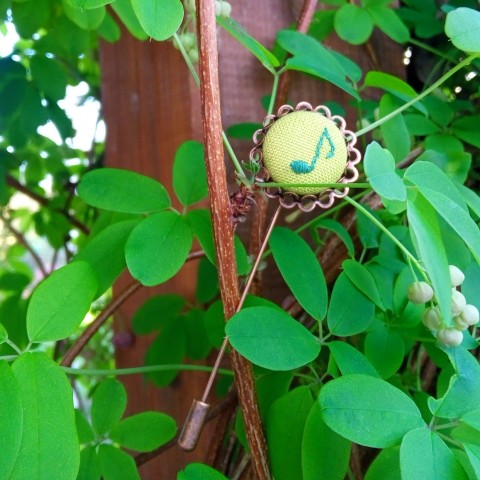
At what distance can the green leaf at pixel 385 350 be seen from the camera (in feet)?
1.82

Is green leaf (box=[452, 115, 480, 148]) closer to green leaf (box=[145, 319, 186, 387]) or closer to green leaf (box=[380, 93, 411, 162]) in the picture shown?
green leaf (box=[380, 93, 411, 162])

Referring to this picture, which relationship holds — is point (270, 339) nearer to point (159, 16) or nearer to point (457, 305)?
point (457, 305)

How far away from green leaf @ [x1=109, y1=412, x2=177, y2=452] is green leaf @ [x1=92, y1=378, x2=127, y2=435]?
0.6 inches

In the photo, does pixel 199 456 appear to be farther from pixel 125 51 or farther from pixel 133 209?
pixel 125 51

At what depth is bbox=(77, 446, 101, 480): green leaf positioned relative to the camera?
62 centimetres

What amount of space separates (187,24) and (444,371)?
461mm

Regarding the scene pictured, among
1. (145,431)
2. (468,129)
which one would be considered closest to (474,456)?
(145,431)

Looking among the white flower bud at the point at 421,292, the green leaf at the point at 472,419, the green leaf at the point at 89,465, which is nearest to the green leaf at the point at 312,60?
the white flower bud at the point at 421,292

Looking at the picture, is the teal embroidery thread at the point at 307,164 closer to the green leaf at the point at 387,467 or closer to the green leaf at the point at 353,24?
the green leaf at the point at 387,467

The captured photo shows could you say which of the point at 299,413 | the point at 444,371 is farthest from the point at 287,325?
the point at 444,371

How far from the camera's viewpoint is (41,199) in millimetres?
1341

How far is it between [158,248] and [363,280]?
190mm

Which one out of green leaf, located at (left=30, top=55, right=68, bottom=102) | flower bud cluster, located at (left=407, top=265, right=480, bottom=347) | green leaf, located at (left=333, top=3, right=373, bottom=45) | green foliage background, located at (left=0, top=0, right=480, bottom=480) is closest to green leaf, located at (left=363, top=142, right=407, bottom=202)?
green foliage background, located at (left=0, top=0, right=480, bottom=480)

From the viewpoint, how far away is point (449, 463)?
0.40 meters
